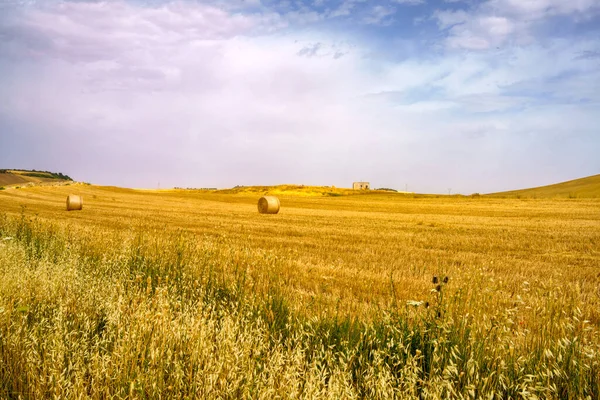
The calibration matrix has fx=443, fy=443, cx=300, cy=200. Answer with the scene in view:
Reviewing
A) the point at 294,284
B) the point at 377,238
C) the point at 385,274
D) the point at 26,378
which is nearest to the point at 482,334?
the point at 26,378

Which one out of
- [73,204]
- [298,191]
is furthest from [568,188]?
[73,204]

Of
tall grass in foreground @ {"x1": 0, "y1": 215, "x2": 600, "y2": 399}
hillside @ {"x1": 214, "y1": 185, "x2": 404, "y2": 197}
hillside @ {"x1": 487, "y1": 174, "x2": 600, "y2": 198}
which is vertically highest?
hillside @ {"x1": 487, "y1": 174, "x2": 600, "y2": 198}

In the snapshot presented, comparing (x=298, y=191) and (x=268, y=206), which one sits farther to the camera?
(x=298, y=191)

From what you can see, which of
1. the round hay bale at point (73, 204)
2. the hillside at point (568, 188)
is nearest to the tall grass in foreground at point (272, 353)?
the round hay bale at point (73, 204)

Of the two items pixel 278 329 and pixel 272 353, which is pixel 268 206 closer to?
pixel 278 329

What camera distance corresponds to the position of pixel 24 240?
9.76 m

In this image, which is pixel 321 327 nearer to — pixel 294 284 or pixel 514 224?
pixel 294 284

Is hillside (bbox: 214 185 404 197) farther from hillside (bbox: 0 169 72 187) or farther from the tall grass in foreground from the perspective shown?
the tall grass in foreground

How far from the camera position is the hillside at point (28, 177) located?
250 feet

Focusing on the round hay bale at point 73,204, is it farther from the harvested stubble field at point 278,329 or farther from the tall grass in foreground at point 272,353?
the tall grass in foreground at point 272,353

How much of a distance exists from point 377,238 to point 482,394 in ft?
43.0

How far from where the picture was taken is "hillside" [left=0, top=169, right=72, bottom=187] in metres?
76.2

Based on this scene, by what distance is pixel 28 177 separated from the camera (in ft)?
296

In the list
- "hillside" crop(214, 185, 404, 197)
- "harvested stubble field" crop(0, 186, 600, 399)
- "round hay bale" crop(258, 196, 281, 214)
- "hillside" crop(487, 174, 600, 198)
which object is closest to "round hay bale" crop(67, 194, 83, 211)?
"round hay bale" crop(258, 196, 281, 214)
